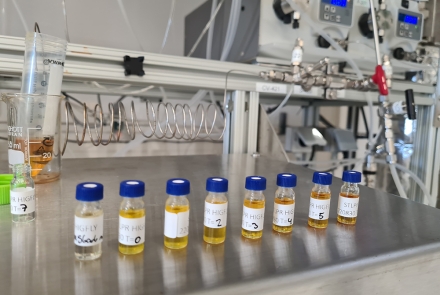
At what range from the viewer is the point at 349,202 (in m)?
0.52

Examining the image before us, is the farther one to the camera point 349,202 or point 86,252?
point 349,202

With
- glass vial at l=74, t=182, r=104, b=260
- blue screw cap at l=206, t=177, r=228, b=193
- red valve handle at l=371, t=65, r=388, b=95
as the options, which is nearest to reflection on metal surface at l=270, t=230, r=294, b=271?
blue screw cap at l=206, t=177, r=228, b=193

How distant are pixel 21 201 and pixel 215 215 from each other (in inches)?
11.4

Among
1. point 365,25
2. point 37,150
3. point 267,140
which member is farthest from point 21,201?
point 365,25

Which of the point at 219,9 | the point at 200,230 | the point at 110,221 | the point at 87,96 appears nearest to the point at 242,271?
the point at 200,230

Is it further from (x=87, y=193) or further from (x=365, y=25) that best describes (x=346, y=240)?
(x=365, y=25)

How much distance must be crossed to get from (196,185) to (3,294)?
0.46 meters

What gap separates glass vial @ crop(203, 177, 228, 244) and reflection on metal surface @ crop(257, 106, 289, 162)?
745mm

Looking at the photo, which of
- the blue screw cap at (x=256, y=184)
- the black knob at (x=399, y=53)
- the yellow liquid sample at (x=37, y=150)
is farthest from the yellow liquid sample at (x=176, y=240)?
the black knob at (x=399, y=53)

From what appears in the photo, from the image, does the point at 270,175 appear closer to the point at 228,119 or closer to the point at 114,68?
the point at 228,119

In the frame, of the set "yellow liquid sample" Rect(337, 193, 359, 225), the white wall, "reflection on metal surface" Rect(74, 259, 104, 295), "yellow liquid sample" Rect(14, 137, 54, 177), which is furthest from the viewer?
the white wall

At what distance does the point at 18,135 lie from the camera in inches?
26.5

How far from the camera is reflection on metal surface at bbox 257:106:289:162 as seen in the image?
1.16 m

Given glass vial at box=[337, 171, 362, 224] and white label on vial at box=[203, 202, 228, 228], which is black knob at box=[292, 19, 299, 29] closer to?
glass vial at box=[337, 171, 362, 224]
